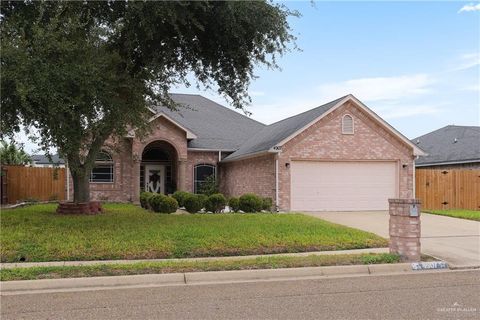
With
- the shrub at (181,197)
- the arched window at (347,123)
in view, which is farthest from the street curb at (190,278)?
the arched window at (347,123)

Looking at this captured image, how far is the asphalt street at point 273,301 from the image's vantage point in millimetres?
6137

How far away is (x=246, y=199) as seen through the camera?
18.1 metres

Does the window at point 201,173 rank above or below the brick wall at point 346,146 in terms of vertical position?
below

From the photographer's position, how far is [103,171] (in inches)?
968

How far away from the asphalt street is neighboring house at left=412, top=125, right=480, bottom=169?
1986 cm

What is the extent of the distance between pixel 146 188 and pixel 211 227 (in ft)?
51.7

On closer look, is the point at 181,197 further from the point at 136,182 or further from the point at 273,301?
the point at 273,301

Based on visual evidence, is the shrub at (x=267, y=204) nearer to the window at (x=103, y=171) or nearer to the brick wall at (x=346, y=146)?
the brick wall at (x=346, y=146)

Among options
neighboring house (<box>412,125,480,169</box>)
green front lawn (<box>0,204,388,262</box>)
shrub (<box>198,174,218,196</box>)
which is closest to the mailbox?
green front lawn (<box>0,204,388,262</box>)

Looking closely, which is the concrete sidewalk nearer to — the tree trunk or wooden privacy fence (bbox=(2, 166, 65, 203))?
the tree trunk

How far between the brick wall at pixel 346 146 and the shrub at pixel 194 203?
145 inches

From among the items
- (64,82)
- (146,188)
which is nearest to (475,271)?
(64,82)

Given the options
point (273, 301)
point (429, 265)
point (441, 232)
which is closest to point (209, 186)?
point (441, 232)

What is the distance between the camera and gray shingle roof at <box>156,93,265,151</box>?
89.5ft
